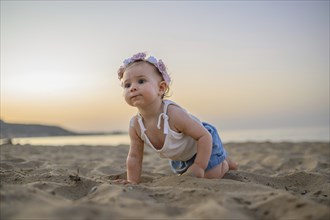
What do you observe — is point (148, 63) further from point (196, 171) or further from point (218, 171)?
point (218, 171)

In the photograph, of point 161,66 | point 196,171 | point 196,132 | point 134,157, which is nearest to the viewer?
point 196,171

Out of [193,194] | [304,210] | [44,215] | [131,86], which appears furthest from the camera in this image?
[131,86]

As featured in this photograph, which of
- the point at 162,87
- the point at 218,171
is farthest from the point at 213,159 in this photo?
the point at 162,87

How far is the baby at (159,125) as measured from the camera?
8.64 feet

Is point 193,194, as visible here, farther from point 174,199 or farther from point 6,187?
point 6,187

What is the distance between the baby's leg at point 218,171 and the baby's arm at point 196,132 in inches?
10.9

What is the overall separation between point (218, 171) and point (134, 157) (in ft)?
2.55

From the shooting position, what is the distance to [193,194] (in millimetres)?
1708

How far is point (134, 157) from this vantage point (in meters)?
2.94

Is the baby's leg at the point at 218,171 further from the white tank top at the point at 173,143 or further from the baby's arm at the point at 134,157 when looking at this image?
the baby's arm at the point at 134,157

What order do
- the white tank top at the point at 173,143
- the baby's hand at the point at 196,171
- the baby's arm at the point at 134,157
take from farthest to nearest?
1. the baby's arm at the point at 134,157
2. the white tank top at the point at 173,143
3. the baby's hand at the point at 196,171

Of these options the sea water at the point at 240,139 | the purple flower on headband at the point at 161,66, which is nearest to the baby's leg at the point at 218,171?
the purple flower on headband at the point at 161,66

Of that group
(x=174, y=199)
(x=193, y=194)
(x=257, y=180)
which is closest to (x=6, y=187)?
(x=174, y=199)

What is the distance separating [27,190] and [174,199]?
2.41 feet
